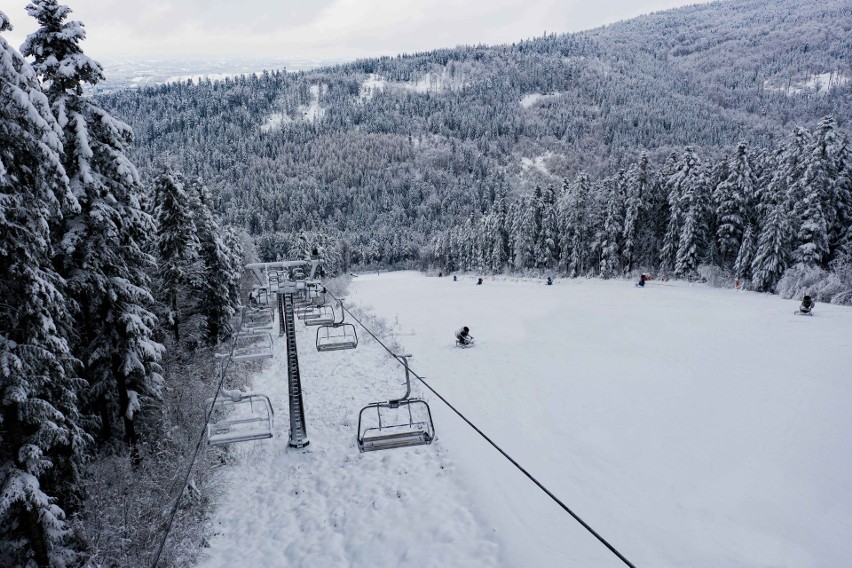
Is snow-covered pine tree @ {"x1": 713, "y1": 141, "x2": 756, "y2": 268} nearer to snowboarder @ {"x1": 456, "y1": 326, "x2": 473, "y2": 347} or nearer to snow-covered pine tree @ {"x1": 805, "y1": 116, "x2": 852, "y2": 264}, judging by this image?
snow-covered pine tree @ {"x1": 805, "y1": 116, "x2": 852, "y2": 264}

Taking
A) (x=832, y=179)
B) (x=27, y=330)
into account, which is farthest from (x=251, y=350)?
(x=832, y=179)

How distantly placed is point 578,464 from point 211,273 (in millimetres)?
26580

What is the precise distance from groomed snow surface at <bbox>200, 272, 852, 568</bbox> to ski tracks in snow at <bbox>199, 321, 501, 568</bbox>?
0.17ft

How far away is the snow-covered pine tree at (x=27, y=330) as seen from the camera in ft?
29.9

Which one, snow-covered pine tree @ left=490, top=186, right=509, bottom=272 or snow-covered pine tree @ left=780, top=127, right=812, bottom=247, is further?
snow-covered pine tree @ left=490, top=186, right=509, bottom=272

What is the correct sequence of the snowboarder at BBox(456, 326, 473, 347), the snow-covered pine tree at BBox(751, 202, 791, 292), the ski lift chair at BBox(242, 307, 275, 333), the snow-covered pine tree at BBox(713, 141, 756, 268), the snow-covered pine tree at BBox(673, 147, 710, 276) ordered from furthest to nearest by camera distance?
the snow-covered pine tree at BBox(673, 147, 710, 276)
the snow-covered pine tree at BBox(713, 141, 756, 268)
the snow-covered pine tree at BBox(751, 202, 791, 292)
the snowboarder at BBox(456, 326, 473, 347)
the ski lift chair at BBox(242, 307, 275, 333)

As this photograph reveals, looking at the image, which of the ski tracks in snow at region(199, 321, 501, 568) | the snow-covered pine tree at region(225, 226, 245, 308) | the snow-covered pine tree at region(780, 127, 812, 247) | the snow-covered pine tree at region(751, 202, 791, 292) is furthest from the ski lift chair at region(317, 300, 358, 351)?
the snow-covered pine tree at region(780, 127, 812, 247)

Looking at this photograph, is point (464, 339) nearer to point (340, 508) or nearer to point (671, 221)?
point (340, 508)

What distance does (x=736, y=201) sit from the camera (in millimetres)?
46031

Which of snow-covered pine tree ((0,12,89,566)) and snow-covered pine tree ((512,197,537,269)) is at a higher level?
snow-covered pine tree ((0,12,89,566))

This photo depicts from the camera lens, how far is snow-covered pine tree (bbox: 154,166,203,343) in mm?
26047

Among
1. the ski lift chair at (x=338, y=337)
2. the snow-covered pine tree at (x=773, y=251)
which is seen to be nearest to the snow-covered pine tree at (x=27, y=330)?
the ski lift chair at (x=338, y=337)

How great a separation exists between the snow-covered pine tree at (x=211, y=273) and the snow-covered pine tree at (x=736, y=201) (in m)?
47.2

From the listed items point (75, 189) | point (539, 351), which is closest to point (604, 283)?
point (539, 351)
